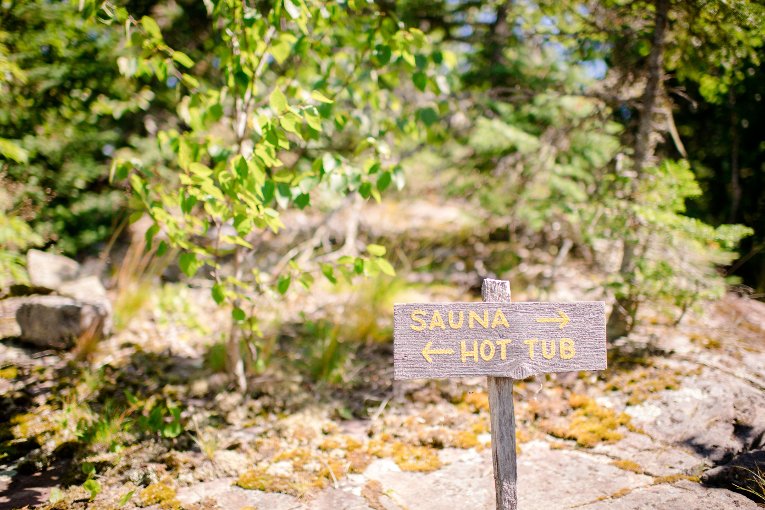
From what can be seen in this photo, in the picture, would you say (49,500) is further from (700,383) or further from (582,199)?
(582,199)

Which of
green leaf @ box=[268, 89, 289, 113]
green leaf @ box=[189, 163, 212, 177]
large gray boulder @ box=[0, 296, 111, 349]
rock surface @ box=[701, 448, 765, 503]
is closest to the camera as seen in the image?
green leaf @ box=[268, 89, 289, 113]

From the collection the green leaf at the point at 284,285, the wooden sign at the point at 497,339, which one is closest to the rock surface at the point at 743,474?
the wooden sign at the point at 497,339

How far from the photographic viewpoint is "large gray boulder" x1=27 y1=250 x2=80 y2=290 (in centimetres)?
423

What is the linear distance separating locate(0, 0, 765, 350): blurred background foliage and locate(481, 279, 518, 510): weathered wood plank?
0.68m

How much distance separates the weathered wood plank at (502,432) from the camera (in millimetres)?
2074

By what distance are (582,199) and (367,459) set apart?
10.9 feet

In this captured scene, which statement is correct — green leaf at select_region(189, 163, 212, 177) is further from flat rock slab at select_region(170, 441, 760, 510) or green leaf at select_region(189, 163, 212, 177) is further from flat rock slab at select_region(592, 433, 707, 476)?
flat rock slab at select_region(592, 433, 707, 476)

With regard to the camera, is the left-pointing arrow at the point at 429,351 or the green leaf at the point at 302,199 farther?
the green leaf at the point at 302,199

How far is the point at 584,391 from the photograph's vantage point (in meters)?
3.51

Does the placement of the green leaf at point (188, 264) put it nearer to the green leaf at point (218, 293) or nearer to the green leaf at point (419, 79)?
the green leaf at point (218, 293)

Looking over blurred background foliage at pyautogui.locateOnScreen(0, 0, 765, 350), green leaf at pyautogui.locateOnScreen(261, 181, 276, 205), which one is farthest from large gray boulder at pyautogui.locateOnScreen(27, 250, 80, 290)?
green leaf at pyautogui.locateOnScreen(261, 181, 276, 205)

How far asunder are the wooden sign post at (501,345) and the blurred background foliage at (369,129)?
60 centimetres

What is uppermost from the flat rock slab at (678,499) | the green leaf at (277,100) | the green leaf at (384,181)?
the green leaf at (277,100)

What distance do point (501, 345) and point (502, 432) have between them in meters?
0.42
